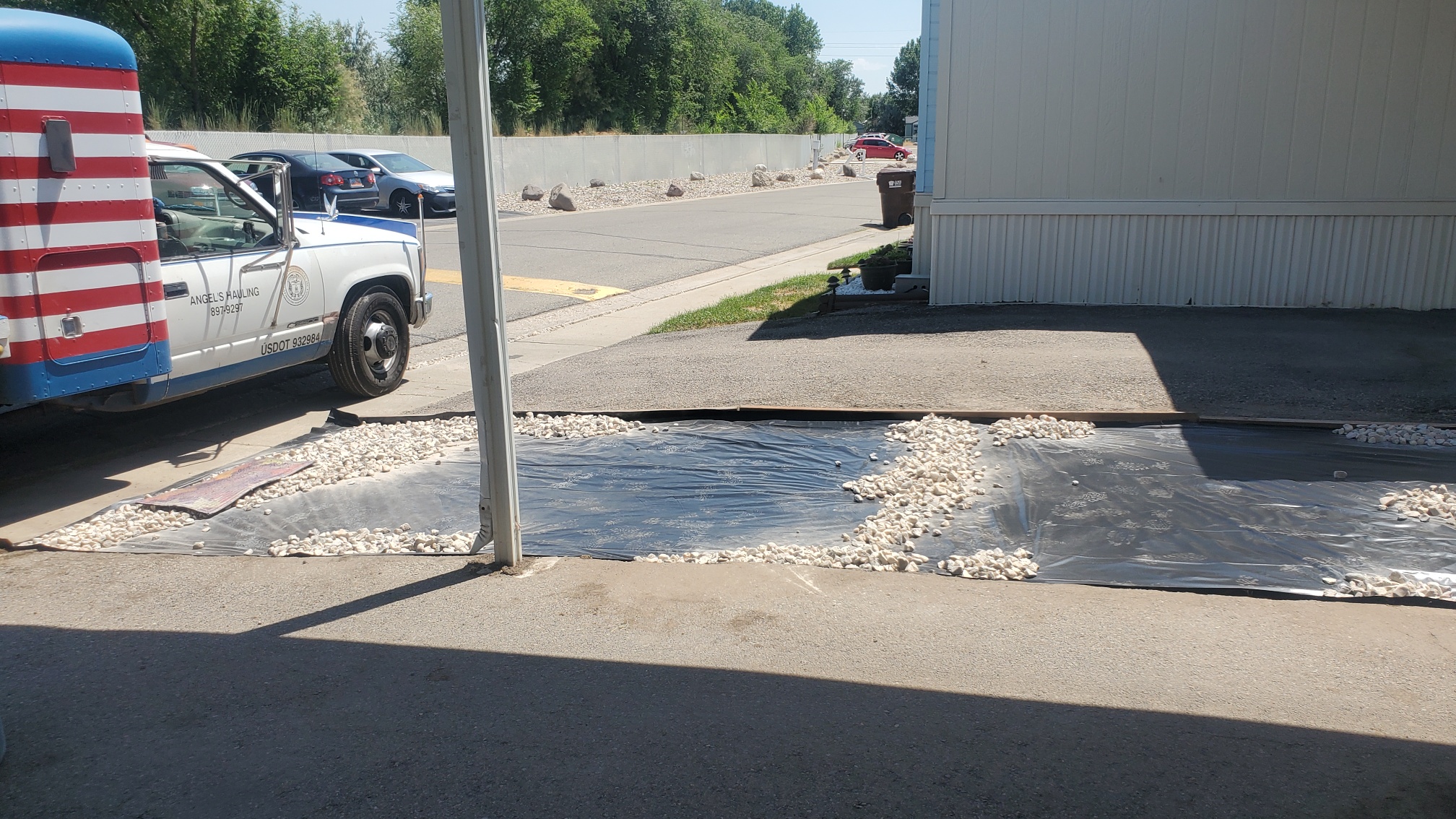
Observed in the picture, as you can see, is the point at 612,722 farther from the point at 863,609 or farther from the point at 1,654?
the point at 1,654

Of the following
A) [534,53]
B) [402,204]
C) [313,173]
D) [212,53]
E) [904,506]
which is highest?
[534,53]

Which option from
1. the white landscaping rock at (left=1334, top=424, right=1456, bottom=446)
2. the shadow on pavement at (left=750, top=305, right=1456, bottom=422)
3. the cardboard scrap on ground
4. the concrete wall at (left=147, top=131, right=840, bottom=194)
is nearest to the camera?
the cardboard scrap on ground

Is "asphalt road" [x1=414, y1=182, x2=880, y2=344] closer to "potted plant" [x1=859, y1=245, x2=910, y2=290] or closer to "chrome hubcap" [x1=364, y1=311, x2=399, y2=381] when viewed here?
"chrome hubcap" [x1=364, y1=311, x2=399, y2=381]

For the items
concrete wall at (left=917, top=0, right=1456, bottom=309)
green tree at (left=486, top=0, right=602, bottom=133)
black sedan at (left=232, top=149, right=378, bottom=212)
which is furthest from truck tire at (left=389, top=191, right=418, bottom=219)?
green tree at (left=486, top=0, right=602, bottom=133)

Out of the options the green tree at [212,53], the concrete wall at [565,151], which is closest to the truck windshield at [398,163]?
the concrete wall at [565,151]

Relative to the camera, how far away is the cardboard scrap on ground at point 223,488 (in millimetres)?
6215

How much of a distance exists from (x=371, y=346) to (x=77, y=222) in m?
2.97

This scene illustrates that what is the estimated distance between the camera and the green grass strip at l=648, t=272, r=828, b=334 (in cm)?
1202

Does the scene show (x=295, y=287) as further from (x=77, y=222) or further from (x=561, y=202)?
(x=561, y=202)

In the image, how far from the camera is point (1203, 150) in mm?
10344

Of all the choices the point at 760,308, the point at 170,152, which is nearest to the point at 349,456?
the point at 170,152

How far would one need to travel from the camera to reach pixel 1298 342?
897 centimetres

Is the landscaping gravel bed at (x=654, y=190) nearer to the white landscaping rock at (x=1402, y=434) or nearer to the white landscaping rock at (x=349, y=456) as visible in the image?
the white landscaping rock at (x=349, y=456)

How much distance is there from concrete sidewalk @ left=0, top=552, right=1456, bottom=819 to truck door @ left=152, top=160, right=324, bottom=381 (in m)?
2.52
